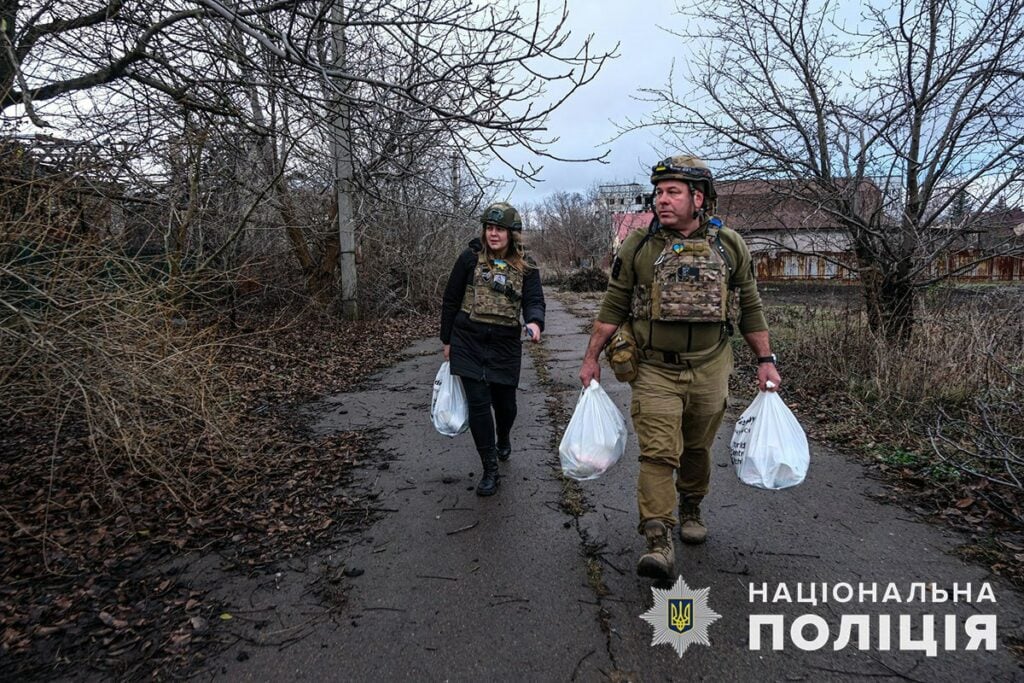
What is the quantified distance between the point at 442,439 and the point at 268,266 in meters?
8.92

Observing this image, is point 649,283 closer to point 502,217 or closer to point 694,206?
point 694,206

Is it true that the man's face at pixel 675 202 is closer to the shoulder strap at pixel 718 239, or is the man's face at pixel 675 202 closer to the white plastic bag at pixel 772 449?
the shoulder strap at pixel 718 239

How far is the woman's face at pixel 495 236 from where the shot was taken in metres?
4.05

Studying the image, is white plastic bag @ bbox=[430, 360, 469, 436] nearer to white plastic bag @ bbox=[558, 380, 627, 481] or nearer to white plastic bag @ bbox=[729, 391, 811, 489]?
white plastic bag @ bbox=[558, 380, 627, 481]

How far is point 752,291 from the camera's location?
10.5ft

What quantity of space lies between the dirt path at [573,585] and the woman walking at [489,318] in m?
0.55

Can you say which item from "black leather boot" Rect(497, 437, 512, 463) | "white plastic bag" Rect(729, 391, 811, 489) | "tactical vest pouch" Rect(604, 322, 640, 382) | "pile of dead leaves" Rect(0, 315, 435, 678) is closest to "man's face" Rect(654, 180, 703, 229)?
"tactical vest pouch" Rect(604, 322, 640, 382)

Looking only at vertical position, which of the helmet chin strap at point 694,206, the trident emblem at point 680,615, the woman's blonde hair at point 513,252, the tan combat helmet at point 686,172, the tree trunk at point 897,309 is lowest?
the trident emblem at point 680,615

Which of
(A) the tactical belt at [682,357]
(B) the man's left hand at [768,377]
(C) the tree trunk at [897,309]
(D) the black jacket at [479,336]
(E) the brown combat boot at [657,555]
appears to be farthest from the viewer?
(C) the tree trunk at [897,309]

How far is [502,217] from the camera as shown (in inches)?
158

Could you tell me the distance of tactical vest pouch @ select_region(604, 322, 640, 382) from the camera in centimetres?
310

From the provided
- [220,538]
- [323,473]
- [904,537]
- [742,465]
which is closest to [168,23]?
[323,473]

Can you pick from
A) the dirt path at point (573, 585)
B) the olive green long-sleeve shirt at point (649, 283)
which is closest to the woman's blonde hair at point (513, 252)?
the olive green long-sleeve shirt at point (649, 283)

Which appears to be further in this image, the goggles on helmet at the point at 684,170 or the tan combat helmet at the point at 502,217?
the tan combat helmet at the point at 502,217
